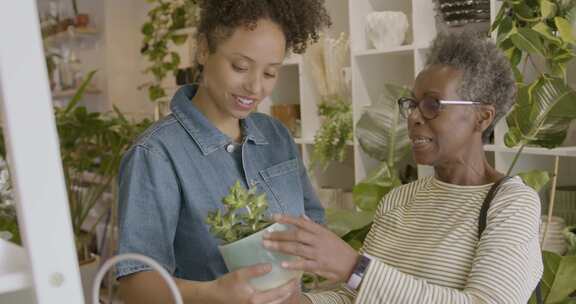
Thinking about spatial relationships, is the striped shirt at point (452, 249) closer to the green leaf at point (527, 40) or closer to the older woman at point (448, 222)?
the older woman at point (448, 222)

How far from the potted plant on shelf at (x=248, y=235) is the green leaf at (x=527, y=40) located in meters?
1.22

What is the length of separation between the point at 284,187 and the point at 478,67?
18.3 inches

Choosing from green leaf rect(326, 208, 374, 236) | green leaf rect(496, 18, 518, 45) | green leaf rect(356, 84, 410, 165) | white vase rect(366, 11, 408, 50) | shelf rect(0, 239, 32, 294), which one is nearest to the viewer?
shelf rect(0, 239, 32, 294)

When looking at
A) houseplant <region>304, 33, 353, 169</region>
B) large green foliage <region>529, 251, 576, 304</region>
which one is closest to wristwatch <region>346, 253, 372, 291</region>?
large green foliage <region>529, 251, 576, 304</region>

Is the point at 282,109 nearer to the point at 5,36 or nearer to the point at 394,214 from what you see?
the point at 394,214

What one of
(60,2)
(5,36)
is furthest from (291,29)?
(60,2)

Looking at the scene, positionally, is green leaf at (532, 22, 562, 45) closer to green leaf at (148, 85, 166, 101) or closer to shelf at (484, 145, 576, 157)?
shelf at (484, 145, 576, 157)

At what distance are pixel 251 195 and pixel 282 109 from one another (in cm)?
252

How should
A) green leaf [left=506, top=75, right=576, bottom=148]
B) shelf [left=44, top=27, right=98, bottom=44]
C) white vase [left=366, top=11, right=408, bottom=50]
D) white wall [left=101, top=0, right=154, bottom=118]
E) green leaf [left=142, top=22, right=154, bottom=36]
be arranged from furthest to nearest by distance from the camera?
shelf [left=44, top=27, right=98, bottom=44] → white wall [left=101, top=0, right=154, bottom=118] → green leaf [left=142, top=22, right=154, bottom=36] → white vase [left=366, top=11, right=408, bottom=50] → green leaf [left=506, top=75, right=576, bottom=148]

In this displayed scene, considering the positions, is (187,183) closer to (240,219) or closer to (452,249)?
(240,219)

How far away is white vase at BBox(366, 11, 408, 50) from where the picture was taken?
268cm

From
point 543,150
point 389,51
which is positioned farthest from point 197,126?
point 389,51

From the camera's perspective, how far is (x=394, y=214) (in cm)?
138

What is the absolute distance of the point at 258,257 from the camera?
0.93 m
